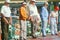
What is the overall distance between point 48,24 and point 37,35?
1.34 m

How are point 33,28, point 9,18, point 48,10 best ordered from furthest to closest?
point 48,10, point 33,28, point 9,18

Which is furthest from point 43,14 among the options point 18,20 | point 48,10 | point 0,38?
point 0,38

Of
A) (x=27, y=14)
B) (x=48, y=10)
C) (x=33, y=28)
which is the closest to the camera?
(x=27, y=14)

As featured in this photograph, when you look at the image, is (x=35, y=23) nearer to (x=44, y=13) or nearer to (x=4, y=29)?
(x=44, y=13)

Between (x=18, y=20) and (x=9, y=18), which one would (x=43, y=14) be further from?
(x=9, y=18)

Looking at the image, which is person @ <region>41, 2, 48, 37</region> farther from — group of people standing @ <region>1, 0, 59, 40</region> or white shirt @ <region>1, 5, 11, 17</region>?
white shirt @ <region>1, 5, 11, 17</region>

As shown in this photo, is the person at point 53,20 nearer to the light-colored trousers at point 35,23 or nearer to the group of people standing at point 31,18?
the group of people standing at point 31,18

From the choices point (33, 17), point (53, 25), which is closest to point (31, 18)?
point (33, 17)

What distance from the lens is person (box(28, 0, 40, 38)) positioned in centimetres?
1459

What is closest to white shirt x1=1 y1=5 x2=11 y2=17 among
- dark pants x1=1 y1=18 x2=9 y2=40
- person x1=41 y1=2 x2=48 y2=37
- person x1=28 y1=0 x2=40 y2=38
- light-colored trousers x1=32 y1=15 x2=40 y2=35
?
dark pants x1=1 y1=18 x2=9 y2=40

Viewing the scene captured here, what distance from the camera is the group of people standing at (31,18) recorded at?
43.0ft

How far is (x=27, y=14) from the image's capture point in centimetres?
1401

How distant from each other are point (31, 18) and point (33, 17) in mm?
134

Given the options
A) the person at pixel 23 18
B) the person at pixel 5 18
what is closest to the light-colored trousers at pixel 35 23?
the person at pixel 23 18
